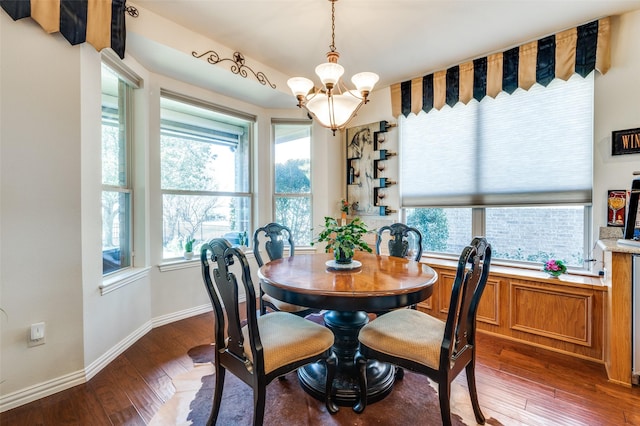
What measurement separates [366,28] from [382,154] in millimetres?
1641

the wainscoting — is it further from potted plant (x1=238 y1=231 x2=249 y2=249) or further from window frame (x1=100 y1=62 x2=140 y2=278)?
window frame (x1=100 y1=62 x2=140 y2=278)

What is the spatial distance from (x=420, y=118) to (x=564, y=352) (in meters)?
2.81

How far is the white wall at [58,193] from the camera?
5.85 feet

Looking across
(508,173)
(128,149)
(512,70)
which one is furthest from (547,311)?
(128,149)

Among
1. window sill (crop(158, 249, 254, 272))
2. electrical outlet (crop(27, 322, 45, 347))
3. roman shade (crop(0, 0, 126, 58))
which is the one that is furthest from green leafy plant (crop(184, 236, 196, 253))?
roman shade (crop(0, 0, 126, 58))

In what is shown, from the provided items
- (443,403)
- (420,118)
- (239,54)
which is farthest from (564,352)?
(239,54)

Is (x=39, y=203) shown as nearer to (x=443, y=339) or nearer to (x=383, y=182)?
(x=443, y=339)

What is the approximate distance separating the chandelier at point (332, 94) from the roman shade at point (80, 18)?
4.54ft

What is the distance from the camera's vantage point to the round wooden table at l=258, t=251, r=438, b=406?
1.55 meters

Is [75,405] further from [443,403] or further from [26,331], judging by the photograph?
[443,403]

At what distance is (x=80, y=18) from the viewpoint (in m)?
2.00

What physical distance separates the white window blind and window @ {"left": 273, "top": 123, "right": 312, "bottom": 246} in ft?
4.41

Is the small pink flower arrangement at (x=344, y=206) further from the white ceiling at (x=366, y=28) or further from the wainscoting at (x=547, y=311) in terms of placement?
the wainscoting at (x=547, y=311)

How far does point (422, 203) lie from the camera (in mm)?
3637
